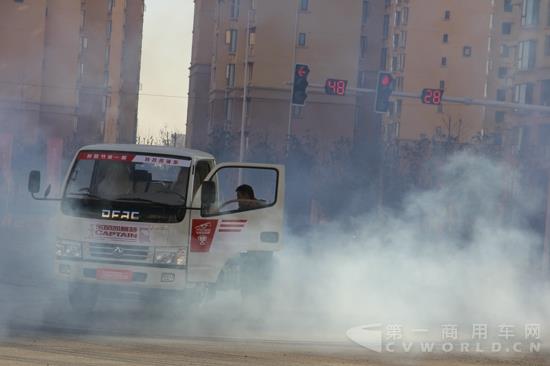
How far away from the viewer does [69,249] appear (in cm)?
1747

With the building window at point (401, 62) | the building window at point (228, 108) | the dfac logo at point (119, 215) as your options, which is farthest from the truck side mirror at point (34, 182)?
the building window at point (401, 62)

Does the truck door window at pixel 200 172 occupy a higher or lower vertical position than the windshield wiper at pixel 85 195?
higher

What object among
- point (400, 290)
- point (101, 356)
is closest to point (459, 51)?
point (400, 290)

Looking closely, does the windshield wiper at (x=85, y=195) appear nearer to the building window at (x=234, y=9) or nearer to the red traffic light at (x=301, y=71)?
the red traffic light at (x=301, y=71)

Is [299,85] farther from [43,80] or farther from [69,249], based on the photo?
[43,80]

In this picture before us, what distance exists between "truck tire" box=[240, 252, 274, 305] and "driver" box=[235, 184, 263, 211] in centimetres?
61

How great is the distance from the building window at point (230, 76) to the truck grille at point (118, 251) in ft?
261

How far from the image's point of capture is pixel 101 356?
13570mm

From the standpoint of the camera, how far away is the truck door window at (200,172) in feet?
59.8

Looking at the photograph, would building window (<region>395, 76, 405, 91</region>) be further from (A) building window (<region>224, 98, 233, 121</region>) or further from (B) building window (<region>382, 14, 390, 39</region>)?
(A) building window (<region>224, 98, 233, 121</region>)

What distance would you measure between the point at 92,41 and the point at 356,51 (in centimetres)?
5272

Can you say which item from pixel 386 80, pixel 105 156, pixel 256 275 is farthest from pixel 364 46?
pixel 105 156

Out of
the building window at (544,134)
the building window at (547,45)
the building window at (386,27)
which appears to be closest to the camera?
the building window at (544,134)

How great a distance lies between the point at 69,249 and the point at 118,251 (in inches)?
24.5
